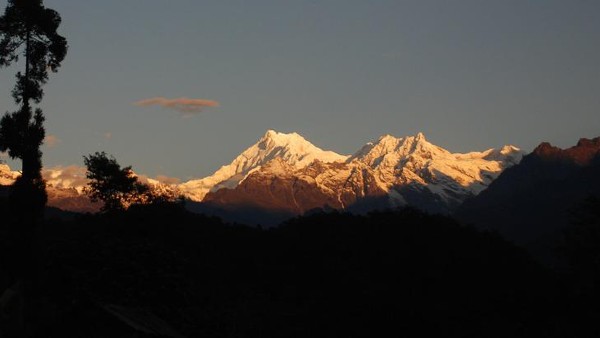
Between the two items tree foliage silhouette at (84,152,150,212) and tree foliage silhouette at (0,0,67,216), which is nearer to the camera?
tree foliage silhouette at (0,0,67,216)

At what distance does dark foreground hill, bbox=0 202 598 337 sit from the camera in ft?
135

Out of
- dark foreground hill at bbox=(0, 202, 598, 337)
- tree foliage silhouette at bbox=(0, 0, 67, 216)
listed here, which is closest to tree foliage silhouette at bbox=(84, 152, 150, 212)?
dark foreground hill at bbox=(0, 202, 598, 337)

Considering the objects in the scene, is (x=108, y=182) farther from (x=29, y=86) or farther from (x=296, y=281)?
(x=29, y=86)

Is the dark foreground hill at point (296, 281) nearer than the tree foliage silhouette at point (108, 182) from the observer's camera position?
Yes

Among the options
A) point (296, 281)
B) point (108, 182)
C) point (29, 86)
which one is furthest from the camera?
point (108, 182)

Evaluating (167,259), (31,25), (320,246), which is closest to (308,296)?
(320,246)

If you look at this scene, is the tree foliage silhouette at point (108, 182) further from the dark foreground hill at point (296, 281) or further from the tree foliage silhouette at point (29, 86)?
the tree foliage silhouette at point (29, 86)

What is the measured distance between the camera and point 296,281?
7050 centimetres

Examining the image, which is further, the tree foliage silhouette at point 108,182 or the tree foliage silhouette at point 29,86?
the tree foliage silhouette at point 108,182

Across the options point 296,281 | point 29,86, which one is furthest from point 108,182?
point 29,86

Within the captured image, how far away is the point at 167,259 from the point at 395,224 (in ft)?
133

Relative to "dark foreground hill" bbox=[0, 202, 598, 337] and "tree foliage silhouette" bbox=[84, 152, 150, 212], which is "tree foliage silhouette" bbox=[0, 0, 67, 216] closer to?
"dark foreground hill" bbox=[0, 202, 598, 337]

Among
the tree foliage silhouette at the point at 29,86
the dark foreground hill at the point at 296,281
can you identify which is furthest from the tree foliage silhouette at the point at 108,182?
the tree foliage silhouette at the point at 29,86

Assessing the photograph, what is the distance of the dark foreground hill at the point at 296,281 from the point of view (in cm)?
4125
